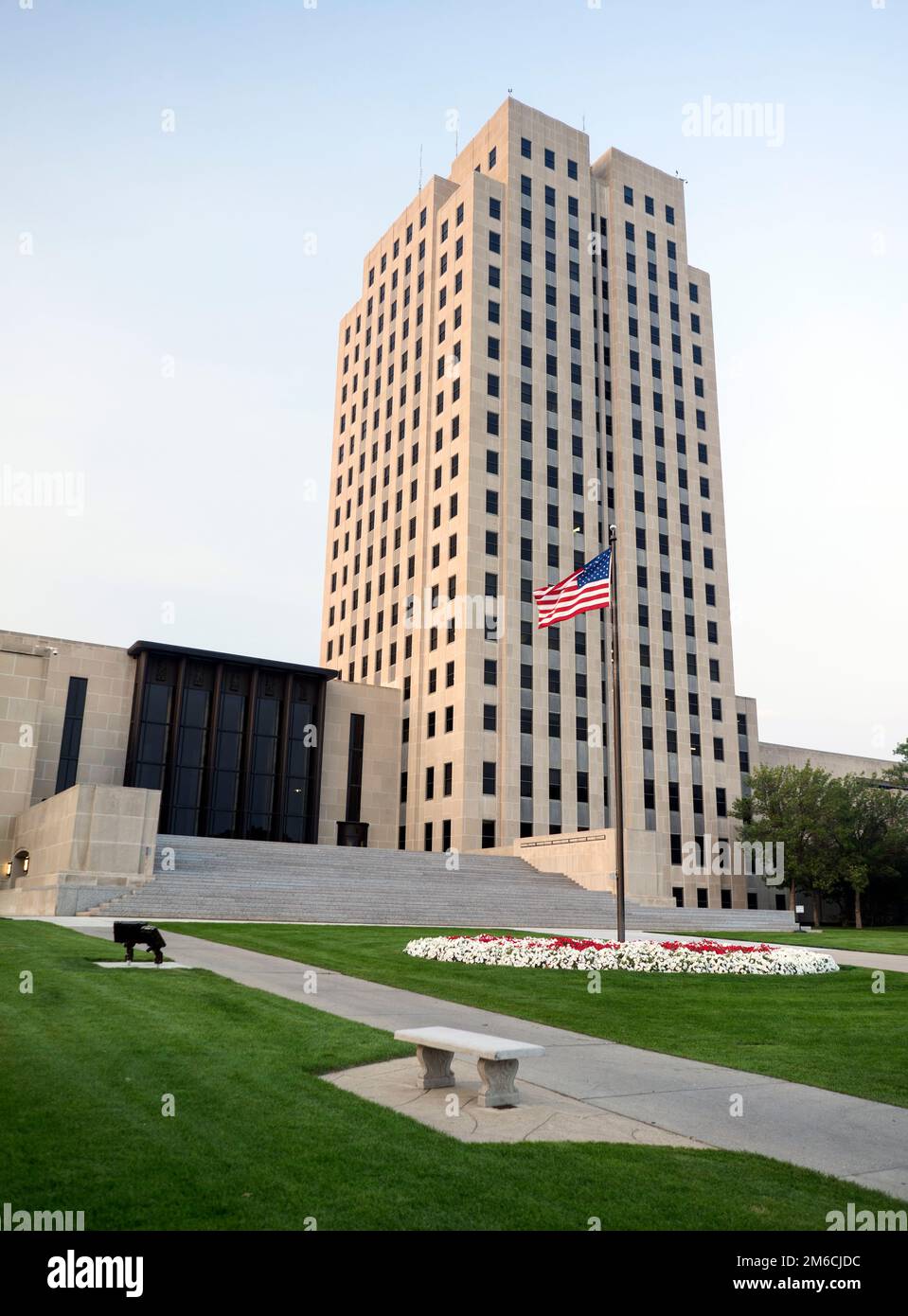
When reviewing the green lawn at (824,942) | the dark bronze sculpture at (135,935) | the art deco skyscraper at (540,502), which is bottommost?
the green lawn at (824,942)

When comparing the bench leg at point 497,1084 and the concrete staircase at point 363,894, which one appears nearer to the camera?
the bench leg at point 497,1084

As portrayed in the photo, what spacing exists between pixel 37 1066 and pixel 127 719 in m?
51.5

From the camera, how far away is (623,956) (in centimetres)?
2003

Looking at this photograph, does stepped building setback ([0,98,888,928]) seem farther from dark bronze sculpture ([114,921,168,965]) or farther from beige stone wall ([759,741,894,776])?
dark bronze sculpture ([114,921,168,965])

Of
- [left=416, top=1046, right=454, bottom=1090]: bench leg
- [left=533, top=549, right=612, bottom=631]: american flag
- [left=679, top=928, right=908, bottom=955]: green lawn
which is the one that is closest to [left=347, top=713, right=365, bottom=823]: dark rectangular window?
[left=679, top=928, right=908, bottom=955]: green lawn

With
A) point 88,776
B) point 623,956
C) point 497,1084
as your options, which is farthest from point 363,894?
point 497,1084

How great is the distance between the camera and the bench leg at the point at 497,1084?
27.4 ft

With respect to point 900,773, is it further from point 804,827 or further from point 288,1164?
point 288,1164

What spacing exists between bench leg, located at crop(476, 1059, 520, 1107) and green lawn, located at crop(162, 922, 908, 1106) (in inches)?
144

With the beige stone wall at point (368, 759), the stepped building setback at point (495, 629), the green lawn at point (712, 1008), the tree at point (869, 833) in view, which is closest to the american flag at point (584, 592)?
the green lawn at point (712, 1008)

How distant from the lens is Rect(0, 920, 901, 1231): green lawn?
5492mm

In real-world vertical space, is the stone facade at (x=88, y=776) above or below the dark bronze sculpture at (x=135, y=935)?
above

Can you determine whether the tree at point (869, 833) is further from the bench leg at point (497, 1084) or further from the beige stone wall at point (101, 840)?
the bench leg at point (497, 1084)

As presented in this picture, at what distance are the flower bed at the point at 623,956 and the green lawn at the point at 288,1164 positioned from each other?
1086cm
